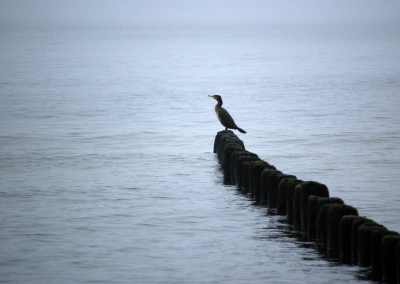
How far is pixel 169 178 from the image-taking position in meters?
18.1

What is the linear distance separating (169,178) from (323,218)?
23.8 ft

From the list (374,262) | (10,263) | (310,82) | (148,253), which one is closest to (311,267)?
(374,262)

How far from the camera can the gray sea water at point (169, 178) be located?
1154cm

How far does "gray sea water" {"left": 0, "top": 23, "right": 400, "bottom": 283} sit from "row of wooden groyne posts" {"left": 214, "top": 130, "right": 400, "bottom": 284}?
218 millimetres

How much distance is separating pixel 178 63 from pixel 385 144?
5720 centimetres

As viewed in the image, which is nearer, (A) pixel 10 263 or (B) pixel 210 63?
(A) pixel 10 263

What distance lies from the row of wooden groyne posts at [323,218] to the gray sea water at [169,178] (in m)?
0.22

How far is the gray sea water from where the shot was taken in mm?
11539

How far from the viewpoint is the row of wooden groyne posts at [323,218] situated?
380 inches

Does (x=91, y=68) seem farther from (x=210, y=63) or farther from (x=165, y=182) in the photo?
(x=165, y=182)

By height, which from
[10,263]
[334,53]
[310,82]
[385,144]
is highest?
[334,53]

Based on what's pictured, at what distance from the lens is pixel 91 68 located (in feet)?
218

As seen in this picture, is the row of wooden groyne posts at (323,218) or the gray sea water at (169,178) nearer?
the row of wooden groyne posts at (323,218)

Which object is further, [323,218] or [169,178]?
[169,178]
